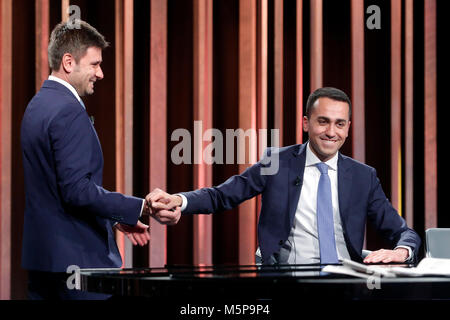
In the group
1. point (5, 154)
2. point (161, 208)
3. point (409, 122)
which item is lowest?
point (161, 208)

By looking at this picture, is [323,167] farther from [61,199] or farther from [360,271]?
[61,199]

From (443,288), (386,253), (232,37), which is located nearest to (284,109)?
(232,37)

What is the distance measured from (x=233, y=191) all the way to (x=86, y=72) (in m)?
0.76

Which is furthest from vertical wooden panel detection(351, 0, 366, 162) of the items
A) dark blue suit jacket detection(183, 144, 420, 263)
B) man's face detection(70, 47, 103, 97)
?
man's face detection(70, 47, 103, 97)

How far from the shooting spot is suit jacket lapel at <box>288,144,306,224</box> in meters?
2.23

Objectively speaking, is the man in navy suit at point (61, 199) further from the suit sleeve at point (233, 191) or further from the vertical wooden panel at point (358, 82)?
the vertical wooden panel at point (358, 82)

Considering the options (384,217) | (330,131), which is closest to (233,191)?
(330,131)

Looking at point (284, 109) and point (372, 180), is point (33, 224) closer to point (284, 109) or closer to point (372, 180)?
point (372, 180)

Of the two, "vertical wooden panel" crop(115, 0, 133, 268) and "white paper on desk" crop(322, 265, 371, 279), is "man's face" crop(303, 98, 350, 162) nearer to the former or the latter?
"white paper on desk" crop(322, 265, 371, 279)

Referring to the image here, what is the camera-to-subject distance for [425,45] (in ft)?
10.6

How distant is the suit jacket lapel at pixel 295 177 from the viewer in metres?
2.23

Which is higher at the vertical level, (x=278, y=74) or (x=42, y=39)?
(x=42, y=39)

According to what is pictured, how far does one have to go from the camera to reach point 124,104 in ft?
10.1

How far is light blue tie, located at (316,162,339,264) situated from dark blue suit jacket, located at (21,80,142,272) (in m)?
0.75
